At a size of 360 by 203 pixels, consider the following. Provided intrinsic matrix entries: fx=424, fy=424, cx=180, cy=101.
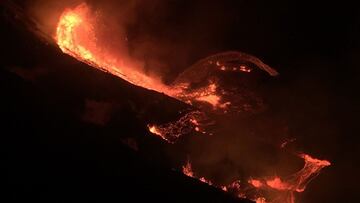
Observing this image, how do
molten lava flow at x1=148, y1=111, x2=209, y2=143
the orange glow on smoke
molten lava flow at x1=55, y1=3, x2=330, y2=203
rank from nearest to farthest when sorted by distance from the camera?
the orange glow on smoke, molten lava flow at x1=148, y1=111, x2=209, y2=143, molten lava flow at x1=55, y1=3, x2=330, y2=203

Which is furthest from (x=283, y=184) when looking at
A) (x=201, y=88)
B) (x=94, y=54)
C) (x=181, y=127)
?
(x=94, y=54)

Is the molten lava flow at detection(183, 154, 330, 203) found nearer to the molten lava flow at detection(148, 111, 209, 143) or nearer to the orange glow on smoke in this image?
the molten lava flow at detection(148, 111, 209, 143)

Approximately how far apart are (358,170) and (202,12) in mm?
3425

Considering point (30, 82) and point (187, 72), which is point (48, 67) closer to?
point (30, 82)

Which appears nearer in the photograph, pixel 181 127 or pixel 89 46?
pixel 181 127

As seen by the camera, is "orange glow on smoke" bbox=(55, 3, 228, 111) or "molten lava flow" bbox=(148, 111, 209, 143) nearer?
"orange glow on smoke" bbox=(55, 3, 228, 111)

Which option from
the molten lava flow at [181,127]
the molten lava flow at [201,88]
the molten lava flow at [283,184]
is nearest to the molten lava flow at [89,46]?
the molten lava flow at [201,88]

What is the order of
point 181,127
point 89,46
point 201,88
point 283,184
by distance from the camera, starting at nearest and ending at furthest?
point 181,127 → point 89,46 → point 201,88 → point 283,184

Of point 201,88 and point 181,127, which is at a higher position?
point 201,88

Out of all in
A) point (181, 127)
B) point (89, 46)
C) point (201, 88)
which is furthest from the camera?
point (201, 88)

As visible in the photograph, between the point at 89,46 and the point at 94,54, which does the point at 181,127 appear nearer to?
the point at 94,54

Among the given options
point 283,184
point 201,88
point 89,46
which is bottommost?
point 283,184

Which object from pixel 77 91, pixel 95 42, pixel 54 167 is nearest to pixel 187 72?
pixel 95 42

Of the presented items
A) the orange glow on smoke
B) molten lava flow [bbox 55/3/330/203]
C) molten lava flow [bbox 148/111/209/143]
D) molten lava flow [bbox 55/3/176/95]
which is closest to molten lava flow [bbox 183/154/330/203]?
molten lava flow [bbox 55/3/330/203]
